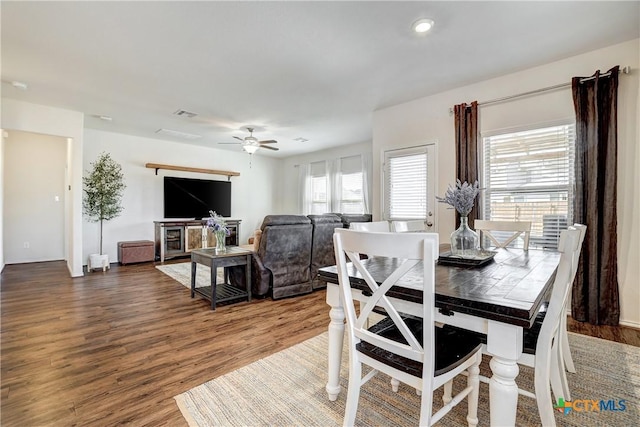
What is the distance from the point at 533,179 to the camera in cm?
325

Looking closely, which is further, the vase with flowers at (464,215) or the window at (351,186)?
the window at (351,186)

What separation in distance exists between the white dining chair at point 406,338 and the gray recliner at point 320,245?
2418 millimetres

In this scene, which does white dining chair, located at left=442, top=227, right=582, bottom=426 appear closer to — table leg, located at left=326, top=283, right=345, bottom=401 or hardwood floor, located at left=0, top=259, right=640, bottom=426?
table leg, located at left=326, top=283, right=345, bottom=401

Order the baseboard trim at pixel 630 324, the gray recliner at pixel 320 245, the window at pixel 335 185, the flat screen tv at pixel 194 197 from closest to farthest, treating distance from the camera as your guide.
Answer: the baseboard trim at pixel 630 324, the gray recliner at pixel 320 245, the flat screen tv at pixel 194 197, the window at pixel 335 185

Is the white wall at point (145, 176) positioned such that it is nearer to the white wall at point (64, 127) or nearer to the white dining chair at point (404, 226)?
the white wall at point (64, 127)

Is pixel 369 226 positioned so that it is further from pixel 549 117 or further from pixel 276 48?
pixel 549 117

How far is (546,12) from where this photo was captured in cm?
230

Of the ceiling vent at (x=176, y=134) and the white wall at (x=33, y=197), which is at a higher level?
the ceiling vent at (x=176, y=134)

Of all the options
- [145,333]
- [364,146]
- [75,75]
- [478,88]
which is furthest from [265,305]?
[364,146]

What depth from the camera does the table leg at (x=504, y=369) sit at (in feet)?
3.53

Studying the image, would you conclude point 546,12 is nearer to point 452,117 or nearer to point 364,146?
point 452,117

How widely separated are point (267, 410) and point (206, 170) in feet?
21.0

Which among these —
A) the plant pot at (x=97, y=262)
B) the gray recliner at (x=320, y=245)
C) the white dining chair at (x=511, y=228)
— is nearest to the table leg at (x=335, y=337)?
the white dining chair at (x=511, y=228)

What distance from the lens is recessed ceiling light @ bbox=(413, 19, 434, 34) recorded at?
2389mm
